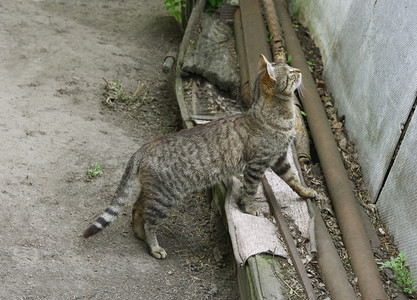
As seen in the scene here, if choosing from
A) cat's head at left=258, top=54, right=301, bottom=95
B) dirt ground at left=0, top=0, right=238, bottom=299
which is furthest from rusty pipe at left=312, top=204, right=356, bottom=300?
cat's head at left=258, top=54, right=301, bottom=95

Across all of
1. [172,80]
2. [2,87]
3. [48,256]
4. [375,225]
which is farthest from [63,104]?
[375,225]

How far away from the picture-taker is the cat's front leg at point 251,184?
17.2 ft

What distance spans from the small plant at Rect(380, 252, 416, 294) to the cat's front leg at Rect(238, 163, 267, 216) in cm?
137

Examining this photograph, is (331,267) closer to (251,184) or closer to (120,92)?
(251,184)

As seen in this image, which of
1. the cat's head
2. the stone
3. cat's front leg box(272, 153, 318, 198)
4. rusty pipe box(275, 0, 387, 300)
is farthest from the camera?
the stone

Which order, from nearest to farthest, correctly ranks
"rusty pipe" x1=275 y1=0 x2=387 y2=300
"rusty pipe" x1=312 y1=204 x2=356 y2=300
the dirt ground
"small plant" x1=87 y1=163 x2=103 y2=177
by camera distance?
"rusty pipe" x1=312 y1=204 x2=356 y2=300 → "rusty pipe" x1=275 y1=0 x2=387 y2=300 → the dirt ground → "small plant" x1=87 y1=163 x2=103 y2=177

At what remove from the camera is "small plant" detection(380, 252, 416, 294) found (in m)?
4.84

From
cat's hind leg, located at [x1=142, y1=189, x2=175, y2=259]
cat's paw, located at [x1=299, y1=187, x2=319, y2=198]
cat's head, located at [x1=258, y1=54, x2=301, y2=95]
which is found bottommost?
cat's hind leg, located at [x1=142, y1=189, x2=175, y2=259]

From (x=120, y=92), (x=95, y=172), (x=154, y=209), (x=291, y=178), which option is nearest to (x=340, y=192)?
(x=291, y=178)

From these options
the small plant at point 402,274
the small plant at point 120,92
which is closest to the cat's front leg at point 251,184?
the small plant at point 402,274

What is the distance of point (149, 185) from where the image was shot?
521 cm

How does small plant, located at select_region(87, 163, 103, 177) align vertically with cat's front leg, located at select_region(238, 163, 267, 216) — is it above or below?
below

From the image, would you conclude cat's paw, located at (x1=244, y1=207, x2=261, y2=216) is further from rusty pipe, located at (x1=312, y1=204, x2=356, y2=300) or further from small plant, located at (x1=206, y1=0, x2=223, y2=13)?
small plant, located at (x1=206, y1=0, x2=223, y2=13)

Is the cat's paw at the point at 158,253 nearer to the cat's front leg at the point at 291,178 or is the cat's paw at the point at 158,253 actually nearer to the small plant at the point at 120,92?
the cat's front leg at the point at 291,178
